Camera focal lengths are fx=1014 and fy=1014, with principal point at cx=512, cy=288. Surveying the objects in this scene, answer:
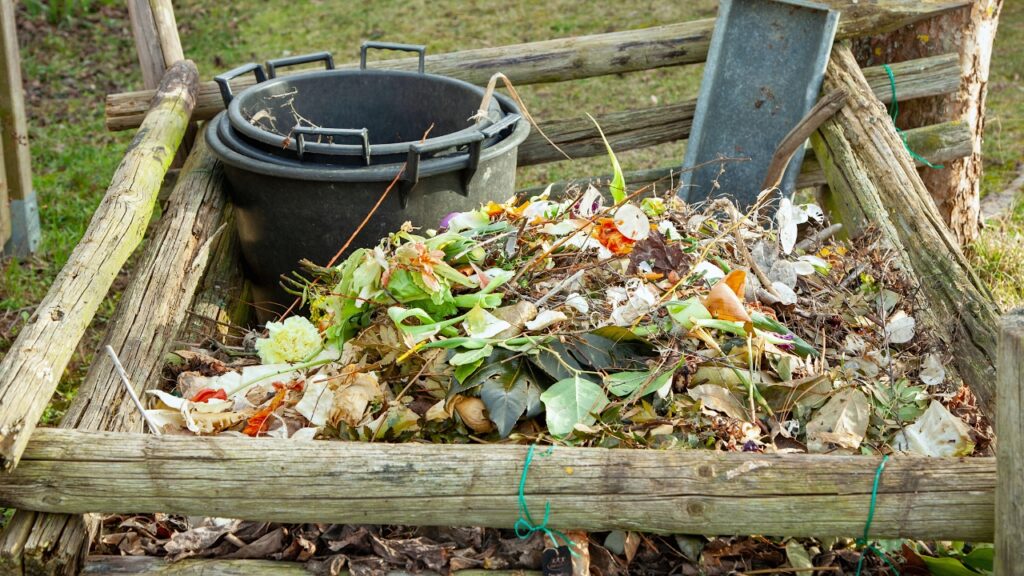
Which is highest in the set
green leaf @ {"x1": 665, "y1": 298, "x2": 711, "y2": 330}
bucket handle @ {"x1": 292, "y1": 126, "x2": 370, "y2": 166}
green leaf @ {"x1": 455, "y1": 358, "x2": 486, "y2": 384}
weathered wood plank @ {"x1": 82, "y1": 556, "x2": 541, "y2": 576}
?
bucket handle @ {"x1": 292, "y1": 126, "x2": 370, "y2": 166}

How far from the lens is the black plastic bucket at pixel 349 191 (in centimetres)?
299

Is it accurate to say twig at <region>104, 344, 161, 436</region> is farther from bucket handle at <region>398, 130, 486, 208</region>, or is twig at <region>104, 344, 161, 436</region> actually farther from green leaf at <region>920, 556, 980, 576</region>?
green leaf at <region>920, 556, 980, 576</region>

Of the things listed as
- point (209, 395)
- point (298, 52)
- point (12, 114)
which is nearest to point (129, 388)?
point (209, 395)

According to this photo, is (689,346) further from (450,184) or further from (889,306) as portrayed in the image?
(450,184)

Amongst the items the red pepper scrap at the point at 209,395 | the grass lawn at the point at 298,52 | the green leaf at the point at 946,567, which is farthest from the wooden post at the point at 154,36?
the green leaf at the point at 946,567

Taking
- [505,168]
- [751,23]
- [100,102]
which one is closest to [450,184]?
[505,168]

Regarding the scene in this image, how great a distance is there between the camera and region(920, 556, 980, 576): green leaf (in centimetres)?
202

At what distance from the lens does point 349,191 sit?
306 centimetres

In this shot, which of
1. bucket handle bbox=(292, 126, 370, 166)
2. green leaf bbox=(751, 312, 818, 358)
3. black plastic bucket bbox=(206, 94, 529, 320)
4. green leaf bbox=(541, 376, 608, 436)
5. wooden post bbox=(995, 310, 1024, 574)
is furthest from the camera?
black plastic bucket bbox=(206, 94, 529, 320)

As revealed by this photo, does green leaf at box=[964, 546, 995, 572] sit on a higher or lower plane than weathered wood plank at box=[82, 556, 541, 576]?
lower

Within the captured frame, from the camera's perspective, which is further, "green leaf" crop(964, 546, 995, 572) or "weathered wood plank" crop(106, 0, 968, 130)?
"weathered wood plank" crop(106, 0, 968, 130)

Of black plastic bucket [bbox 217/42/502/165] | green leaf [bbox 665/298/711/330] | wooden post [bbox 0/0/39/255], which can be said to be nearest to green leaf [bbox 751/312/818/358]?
green leaf [bbox 665/298/711/330]

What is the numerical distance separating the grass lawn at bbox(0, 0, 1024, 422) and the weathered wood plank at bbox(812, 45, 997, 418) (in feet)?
3.55

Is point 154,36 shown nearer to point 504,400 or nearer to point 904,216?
point 504,400
